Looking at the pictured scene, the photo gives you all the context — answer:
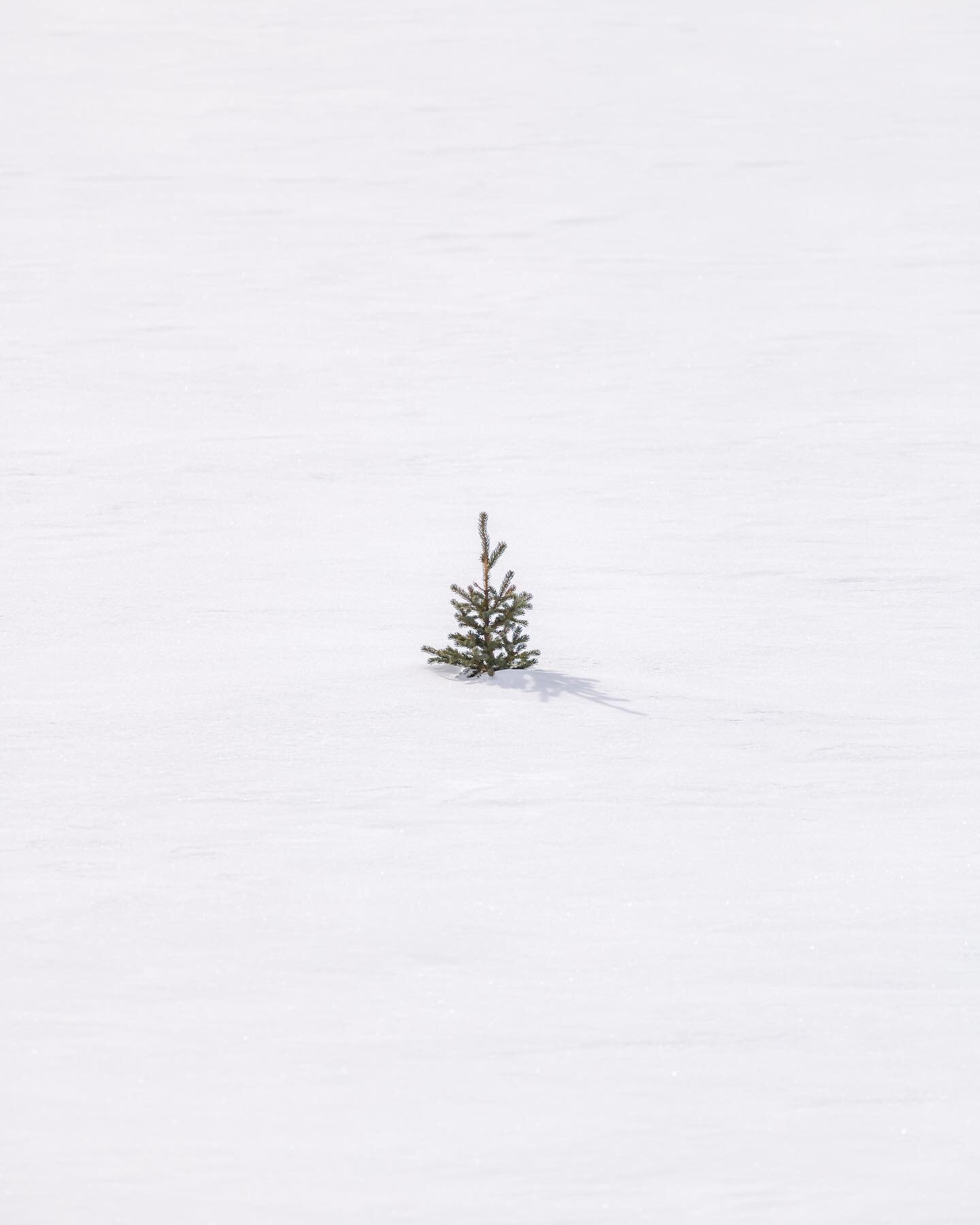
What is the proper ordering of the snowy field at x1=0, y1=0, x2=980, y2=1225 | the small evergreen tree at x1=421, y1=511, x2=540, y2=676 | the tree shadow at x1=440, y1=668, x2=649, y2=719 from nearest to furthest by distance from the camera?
the snowy field at x1=0, y1=0, x2=980, y2=1225
the tree shadow at x1=440, y1=668, x2=649, y2=719
the small evergreen tree at x1=421, y1=511, x2=540, y2=676

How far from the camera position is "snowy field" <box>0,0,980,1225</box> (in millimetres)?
4629

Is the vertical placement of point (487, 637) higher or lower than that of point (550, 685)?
higher

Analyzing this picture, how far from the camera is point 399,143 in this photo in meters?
20.7

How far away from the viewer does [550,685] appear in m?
7.59

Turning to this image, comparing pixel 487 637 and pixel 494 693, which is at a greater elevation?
pixel 487 637

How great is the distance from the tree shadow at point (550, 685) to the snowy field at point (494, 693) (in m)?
0.03

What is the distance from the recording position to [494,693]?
744cm

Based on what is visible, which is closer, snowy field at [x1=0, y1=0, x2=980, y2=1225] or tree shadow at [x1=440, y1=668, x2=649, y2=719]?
snowy field at [x1=0, y1=0, x2=980, y2=1225]

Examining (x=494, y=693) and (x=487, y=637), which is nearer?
(x=494, y=693)

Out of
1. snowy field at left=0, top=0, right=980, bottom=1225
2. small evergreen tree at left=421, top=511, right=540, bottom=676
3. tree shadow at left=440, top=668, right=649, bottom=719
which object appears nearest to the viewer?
snowy field at left=0, top=0, right=980, bottom=1225

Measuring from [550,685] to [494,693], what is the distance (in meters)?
0.31

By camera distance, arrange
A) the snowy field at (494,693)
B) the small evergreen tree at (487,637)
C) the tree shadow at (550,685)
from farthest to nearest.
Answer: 1. the small evergreen tree at (487,637)
2. the tree shadow at (550,685)
3. the snowy field at (494,693)

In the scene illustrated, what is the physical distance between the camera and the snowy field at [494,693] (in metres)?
4.63

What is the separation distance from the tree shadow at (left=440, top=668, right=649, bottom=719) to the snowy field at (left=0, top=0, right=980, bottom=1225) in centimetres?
3
